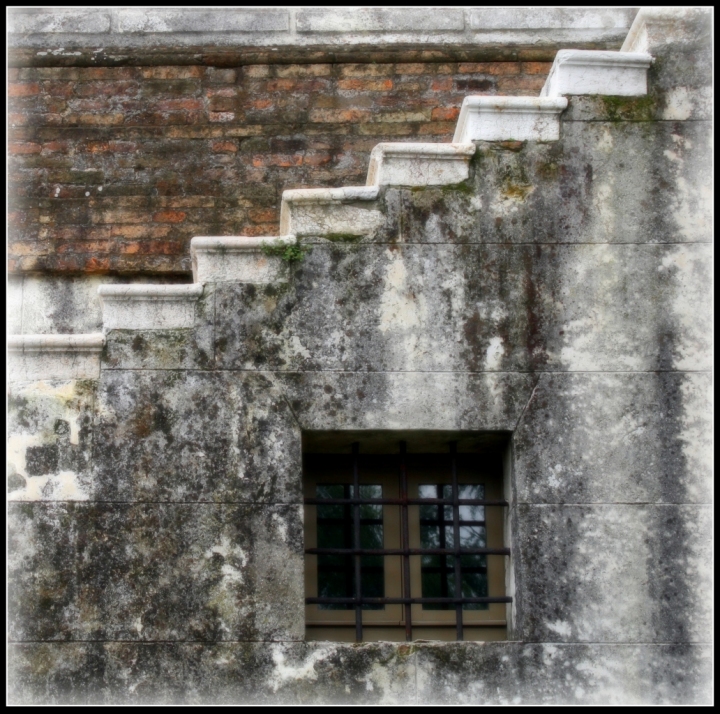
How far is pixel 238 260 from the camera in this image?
21.3 ft

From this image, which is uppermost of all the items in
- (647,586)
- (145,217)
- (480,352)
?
(145,217)

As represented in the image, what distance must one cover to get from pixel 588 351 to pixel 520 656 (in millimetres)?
1500

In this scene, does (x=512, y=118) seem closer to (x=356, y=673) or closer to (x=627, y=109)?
(x=627, y=109)

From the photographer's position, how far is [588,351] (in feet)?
21.3

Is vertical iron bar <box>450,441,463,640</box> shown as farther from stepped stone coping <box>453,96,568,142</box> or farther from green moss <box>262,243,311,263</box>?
stepped stone coping <box>453,96,568,142</box>

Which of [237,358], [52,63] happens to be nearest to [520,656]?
[237,358]

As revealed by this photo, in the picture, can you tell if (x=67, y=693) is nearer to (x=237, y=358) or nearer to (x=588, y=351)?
(x=237, y=358)

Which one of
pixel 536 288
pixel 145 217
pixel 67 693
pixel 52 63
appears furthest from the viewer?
pixel 52 63

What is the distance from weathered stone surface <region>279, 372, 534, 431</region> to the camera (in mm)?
6387

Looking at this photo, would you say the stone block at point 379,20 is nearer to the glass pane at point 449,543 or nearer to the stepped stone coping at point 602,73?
the stepped stone coping at point 602,73

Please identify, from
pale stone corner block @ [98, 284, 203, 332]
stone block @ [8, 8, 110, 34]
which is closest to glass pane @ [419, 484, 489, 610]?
pale stone corner block @ [98, 284, 203, 332]

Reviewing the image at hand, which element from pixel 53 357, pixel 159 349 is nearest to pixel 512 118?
pixel 159 349

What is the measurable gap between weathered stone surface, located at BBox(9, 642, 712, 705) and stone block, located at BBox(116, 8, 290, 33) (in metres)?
4.24

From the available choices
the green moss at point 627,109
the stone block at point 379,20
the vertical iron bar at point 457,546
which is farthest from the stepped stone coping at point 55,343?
the stone block at point 379,20
